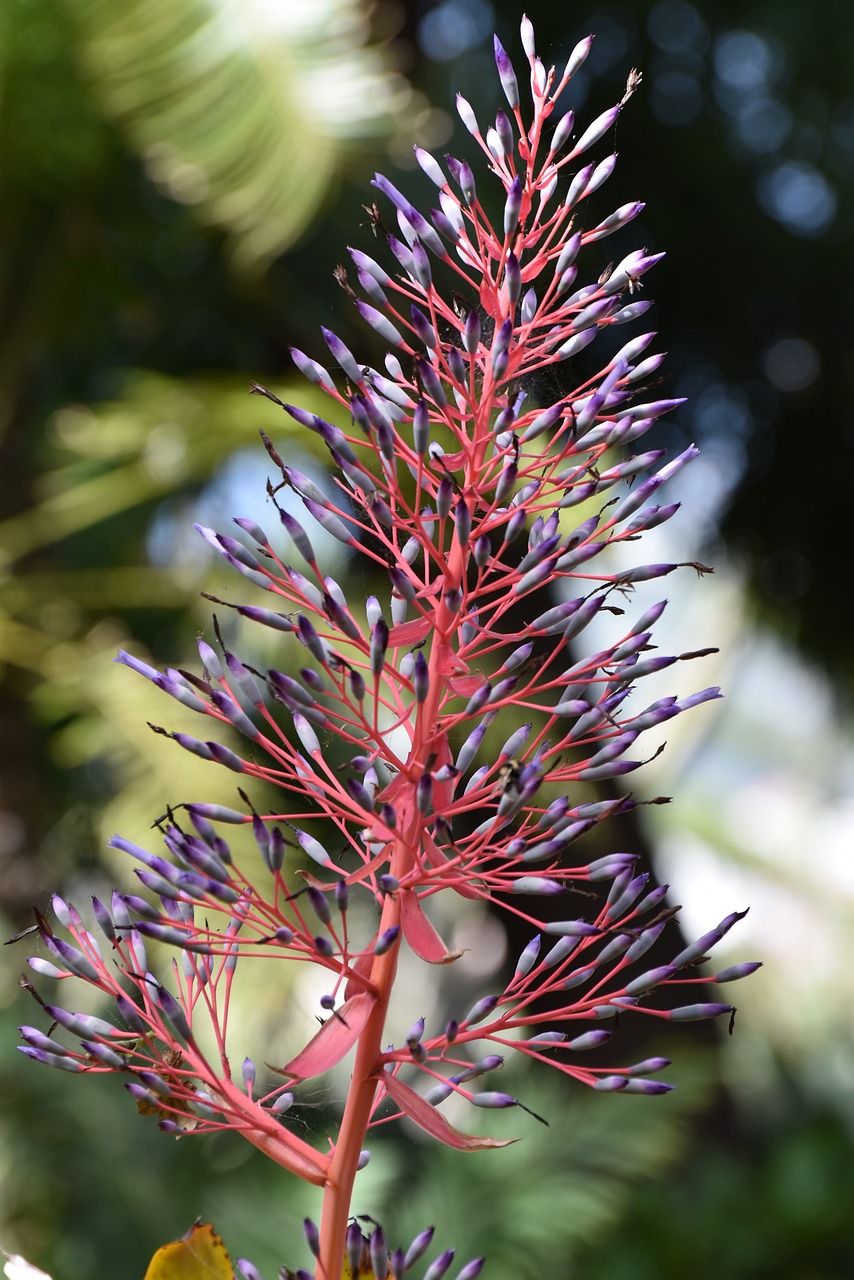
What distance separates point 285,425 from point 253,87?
1768mm

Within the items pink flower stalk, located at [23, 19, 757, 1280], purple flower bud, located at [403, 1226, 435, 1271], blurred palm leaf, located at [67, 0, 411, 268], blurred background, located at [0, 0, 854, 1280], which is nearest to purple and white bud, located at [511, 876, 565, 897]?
pink flower stalk, located at [23, 19, 757, 1280]

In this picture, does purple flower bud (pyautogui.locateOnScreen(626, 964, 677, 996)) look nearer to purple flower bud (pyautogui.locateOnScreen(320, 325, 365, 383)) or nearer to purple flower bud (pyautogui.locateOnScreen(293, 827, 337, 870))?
purple flower bud (pyautogui.locateOnScreen(293, 827, 337, 870))

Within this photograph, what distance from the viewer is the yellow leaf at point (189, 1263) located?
542 millimetres

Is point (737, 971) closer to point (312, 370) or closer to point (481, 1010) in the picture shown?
point (481, 1010)

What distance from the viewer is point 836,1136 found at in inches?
147

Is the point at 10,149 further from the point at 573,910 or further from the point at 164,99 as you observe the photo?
the point at 573,910

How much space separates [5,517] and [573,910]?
8.67 ft

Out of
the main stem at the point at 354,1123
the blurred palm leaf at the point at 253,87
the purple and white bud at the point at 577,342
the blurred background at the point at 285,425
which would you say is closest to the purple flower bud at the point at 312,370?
the purple and white bud at the point at 577,342

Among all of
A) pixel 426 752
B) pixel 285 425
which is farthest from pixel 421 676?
pixel 285 425

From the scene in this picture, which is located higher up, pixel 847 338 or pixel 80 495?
pixel 80 495

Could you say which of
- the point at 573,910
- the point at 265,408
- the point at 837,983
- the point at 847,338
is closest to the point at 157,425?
the point at 265,408

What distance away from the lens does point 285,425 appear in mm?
1212

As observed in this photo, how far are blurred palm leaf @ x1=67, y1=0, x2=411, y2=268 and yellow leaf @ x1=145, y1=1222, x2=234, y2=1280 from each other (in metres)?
2.51

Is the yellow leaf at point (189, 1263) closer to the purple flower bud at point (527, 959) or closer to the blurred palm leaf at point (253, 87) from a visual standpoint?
the purple flower bud at point (527, 959)
